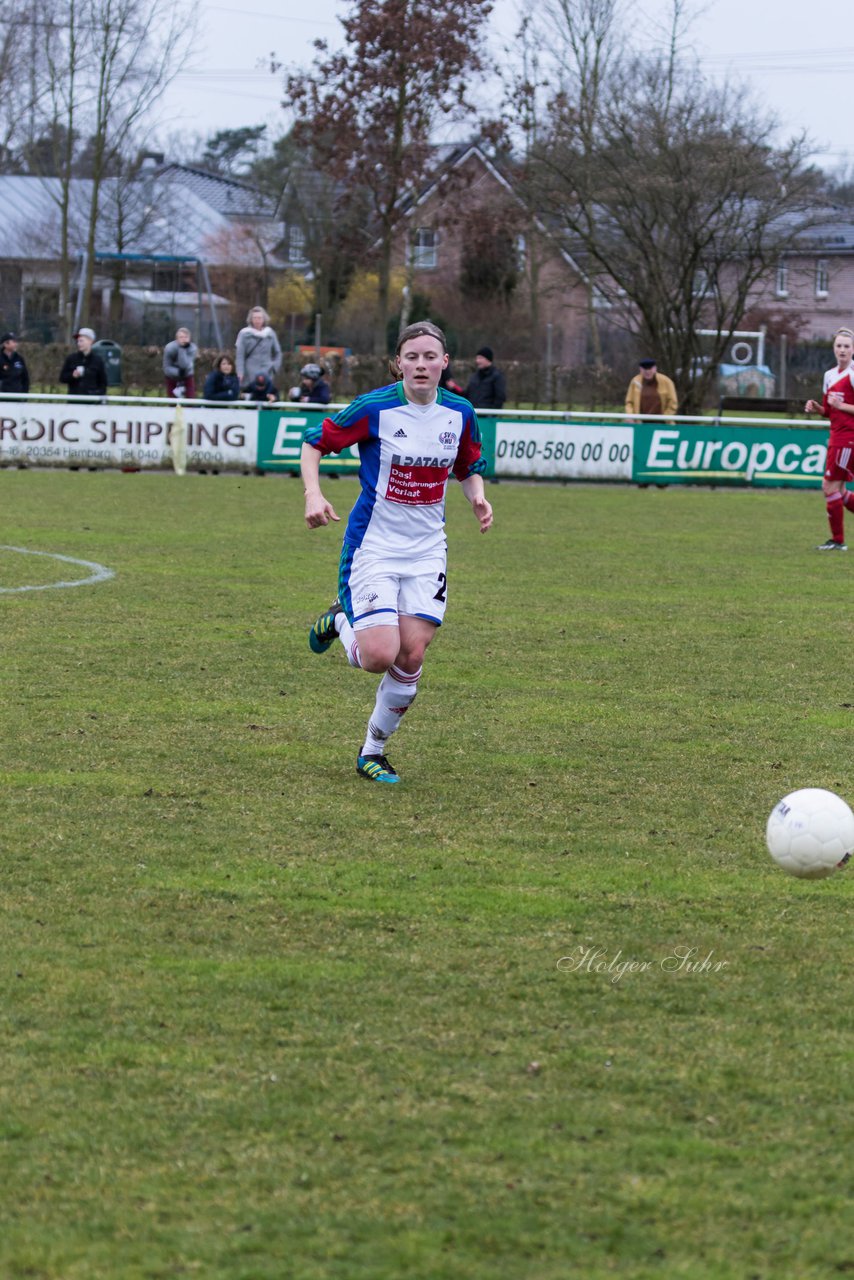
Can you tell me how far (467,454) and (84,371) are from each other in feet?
62.6

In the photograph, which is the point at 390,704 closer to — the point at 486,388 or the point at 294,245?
the point at 486,388

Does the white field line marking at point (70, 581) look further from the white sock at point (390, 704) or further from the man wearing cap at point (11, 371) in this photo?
the man wearing cap at point (11, 371)

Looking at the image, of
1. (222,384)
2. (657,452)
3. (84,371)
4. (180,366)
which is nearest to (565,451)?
(657,452)

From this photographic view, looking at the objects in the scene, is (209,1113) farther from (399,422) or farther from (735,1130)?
(399,422)

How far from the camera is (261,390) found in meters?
24.8

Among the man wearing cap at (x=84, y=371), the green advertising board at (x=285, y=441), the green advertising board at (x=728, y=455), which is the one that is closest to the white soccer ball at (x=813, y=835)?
the green advertising board at (x=285, y=441)

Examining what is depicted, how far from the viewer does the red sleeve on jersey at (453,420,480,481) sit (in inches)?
277

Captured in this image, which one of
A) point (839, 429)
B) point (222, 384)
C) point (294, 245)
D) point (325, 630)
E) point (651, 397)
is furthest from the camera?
point (294, 245)

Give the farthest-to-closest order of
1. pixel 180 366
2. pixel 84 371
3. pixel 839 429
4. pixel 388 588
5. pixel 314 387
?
pixel 314 387
pixel 180 366
pixel 84 371
pixel 839 429
pixel 388 588

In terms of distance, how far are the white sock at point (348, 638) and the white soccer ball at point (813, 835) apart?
2.24 meters

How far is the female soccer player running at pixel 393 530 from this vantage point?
678 cm

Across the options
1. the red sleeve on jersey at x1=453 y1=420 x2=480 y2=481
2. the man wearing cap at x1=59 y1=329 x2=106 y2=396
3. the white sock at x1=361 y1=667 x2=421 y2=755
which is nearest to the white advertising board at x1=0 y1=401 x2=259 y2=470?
the man wearing cap at x1=59 y1=329 x2=106 y2=396

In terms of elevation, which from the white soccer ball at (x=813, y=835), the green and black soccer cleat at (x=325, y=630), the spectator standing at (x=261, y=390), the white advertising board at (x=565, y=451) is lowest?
the white soccer ball at (x=813, y=835)

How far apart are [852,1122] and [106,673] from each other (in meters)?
6.05
